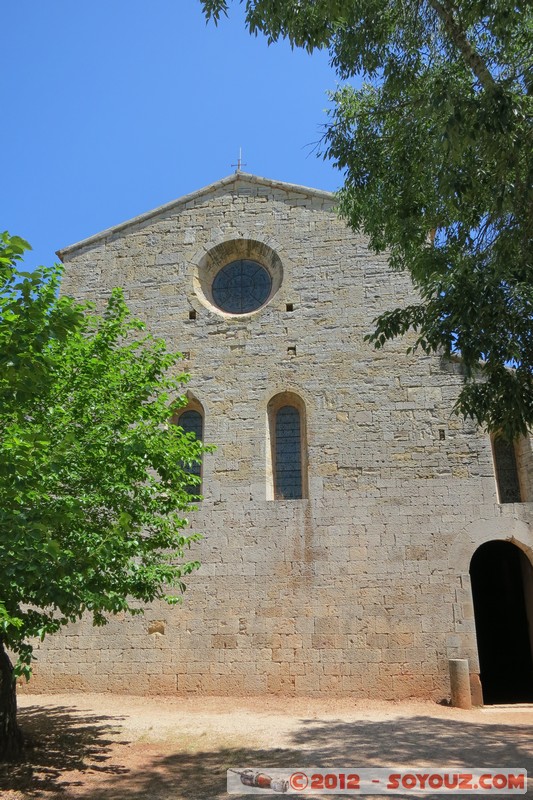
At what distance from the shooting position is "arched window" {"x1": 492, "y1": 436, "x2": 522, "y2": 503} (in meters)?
12.0

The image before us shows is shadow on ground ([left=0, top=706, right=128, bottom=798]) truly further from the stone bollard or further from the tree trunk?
the stone bollard

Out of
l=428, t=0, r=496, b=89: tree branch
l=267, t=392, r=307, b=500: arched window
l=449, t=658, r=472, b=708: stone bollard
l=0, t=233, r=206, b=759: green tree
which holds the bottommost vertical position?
l=449, t=658, r=472, b=708: stone bollard

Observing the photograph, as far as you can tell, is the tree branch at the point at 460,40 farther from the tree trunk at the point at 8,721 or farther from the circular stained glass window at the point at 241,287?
the tree trunk at the point at 8,721

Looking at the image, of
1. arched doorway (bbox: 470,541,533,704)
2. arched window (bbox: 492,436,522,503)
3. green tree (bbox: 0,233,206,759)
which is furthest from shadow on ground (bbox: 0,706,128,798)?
arched doorway (bbox: 470,541,533,704)

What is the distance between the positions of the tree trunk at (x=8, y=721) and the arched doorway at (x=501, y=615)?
1046 centimetres

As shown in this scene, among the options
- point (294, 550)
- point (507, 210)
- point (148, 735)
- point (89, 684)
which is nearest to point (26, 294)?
point (507, 210)

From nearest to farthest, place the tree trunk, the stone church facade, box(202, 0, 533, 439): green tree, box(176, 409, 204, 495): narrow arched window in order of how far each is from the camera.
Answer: box(202, 0, 533, 439): green tree, the tree trunk, the stone church facade, box(176, 409, 204, 495): narrow arched window

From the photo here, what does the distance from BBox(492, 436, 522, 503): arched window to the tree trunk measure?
8708mm

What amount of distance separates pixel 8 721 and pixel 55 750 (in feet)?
2.80

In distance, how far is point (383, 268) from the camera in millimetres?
13266

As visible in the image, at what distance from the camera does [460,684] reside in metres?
10.5

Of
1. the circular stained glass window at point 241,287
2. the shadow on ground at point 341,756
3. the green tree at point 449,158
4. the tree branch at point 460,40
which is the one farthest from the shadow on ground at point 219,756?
the circular stained glass window at point 241,287

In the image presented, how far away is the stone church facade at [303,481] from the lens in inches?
438

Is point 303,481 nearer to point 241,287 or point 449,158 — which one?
point 241,287
